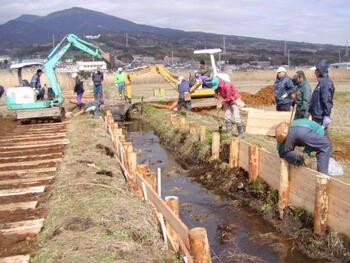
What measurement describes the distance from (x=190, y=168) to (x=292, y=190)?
477 centimetres

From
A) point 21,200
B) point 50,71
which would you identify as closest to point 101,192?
point 21,200

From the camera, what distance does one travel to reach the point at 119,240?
5.41m

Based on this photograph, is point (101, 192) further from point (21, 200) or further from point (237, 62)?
point (237, 62)

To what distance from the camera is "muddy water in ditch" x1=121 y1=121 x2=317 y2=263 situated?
7.00 metres

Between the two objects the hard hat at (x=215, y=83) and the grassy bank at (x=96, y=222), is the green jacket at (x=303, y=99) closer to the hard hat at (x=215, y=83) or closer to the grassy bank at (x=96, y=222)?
the hard hat at (x=215, y=83)

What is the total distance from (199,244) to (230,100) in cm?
752

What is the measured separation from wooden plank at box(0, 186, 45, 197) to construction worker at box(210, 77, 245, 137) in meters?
5.31

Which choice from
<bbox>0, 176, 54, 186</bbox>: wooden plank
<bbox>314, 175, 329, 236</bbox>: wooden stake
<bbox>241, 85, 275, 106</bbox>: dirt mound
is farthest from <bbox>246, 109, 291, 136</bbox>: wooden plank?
<bbox>241, 85, 275, 106</bbox>: dirt mound

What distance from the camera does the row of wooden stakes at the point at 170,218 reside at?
4.68m

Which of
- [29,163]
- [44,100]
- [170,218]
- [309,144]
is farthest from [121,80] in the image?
[170,218]

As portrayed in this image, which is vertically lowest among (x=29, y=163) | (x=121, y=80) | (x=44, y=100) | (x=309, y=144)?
(x=29, y=163)

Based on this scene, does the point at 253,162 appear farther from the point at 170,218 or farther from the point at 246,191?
the point at 170,218

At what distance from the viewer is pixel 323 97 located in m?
8.24

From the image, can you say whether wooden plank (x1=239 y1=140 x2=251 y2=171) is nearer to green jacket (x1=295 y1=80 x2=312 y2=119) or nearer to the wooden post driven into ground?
green jacket (x1=295 y1=80 x2=312 y2=119)
